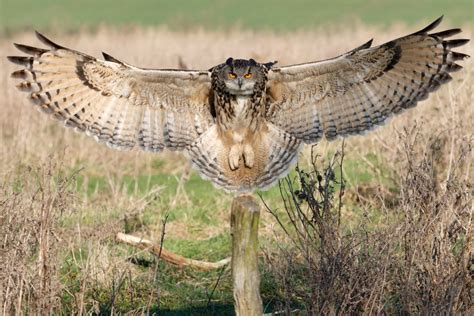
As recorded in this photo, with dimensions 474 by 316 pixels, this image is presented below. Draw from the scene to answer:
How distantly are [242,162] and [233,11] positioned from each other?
123 ft

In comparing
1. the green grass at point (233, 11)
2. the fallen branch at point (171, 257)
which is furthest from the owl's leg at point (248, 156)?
the green grass at point (233, 11)

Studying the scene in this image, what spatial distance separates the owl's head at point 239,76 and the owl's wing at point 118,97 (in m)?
0.27

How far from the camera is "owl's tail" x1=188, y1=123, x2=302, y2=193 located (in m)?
6.30

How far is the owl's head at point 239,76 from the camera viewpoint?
233 inches

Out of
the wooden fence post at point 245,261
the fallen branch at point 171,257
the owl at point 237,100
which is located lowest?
the fallen branch at point 171,257

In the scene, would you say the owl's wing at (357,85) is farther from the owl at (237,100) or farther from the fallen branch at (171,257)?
the fallen branch at (171,257)

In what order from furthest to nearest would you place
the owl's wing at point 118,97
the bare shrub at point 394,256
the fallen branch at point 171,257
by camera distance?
the fallen branch at point 171,257 → the owl's wing at point 118,97 → the bare shrub at point 394,256

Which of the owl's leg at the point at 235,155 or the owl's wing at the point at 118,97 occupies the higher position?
the owl's wing at the point at 118,97

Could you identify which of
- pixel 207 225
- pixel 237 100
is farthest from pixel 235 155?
pixel 207 225

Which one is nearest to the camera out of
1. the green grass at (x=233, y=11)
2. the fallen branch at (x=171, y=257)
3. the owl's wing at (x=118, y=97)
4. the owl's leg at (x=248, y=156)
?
the owl's wing at (x=118, y=97)

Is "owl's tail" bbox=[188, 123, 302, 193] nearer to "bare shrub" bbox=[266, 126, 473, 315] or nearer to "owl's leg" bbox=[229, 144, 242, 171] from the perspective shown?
"owl's leg" bbox=[229, 144, 242, 171]

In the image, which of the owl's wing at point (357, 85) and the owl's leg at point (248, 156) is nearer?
the owl's wing at point (357, 85)

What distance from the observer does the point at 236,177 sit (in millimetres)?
6289

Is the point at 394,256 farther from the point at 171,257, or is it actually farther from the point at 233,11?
the point at 233,11
